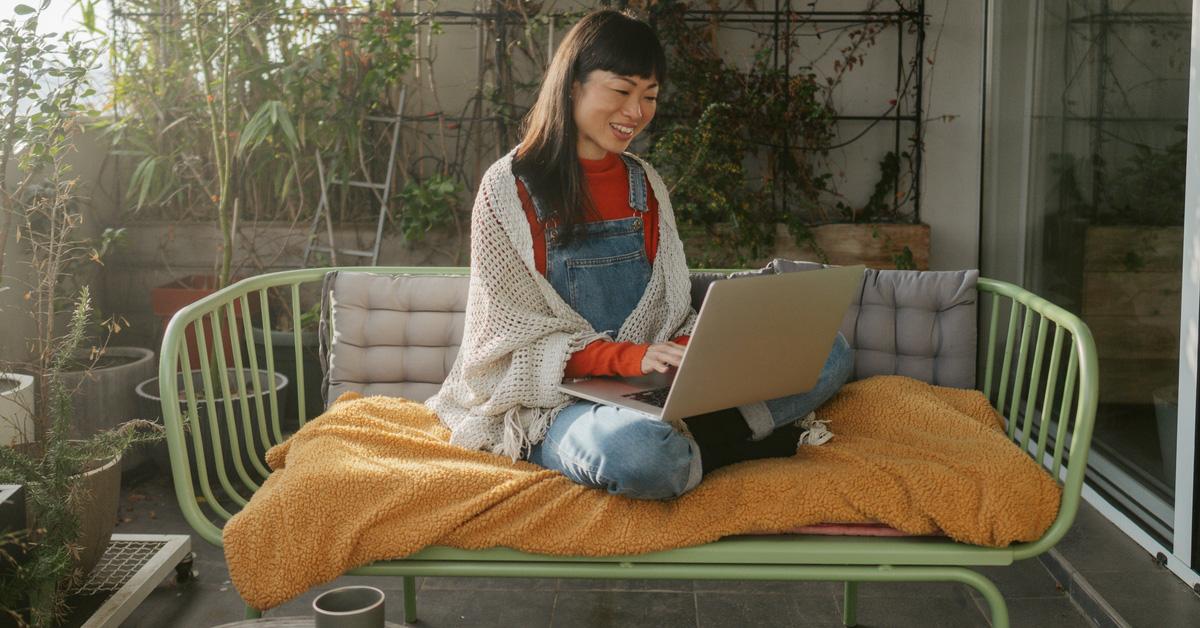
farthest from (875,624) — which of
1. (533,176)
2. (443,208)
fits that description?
(443,208)

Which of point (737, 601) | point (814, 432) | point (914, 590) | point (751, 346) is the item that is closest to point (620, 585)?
point (737, 601)

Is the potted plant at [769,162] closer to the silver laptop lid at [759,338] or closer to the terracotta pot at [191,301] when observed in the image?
the terracotta pot at [191,301]

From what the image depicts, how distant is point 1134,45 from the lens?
2.77 metres

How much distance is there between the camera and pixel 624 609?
244 centimetres

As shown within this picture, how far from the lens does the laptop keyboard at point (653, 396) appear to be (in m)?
1.77

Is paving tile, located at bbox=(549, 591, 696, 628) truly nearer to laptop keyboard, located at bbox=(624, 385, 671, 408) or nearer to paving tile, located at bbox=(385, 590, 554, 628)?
paving tile, located at bbox=(385, 590, 554, 628)

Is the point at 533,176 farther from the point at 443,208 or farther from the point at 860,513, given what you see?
the point at 443,208

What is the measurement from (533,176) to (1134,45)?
5.56 ft

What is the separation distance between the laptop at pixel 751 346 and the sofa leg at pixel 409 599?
0.67m

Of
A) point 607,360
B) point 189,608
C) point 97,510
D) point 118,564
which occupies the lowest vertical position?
point 189,608

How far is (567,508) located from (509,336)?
0.36m

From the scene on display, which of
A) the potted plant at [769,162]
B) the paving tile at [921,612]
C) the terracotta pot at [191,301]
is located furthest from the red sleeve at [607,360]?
the terracotta pot at [191,301]

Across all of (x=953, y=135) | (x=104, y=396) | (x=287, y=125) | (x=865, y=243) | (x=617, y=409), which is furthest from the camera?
(x=953, y=135)

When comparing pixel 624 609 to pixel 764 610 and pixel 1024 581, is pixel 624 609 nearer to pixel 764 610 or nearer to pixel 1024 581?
A: pixel 764 610
